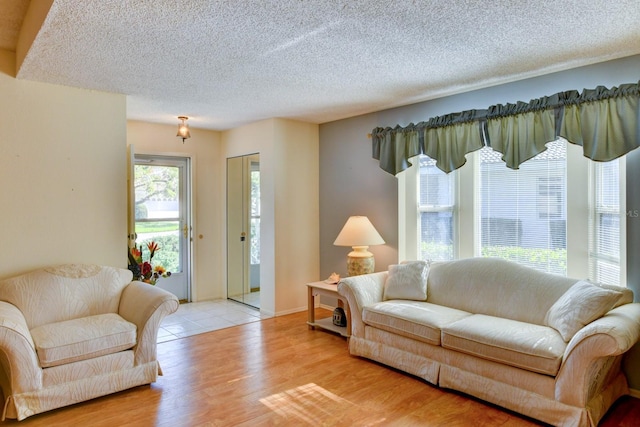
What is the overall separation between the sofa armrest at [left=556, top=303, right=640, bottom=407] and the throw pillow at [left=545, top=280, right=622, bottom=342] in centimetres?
7

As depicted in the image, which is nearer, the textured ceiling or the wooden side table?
the textured ceiling

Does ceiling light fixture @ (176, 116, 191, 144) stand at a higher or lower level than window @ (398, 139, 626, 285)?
higher

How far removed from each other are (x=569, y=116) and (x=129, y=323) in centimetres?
359

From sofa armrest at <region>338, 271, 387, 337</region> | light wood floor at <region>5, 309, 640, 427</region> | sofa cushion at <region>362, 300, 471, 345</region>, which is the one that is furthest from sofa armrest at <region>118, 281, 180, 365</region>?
sofa cushion at <region>362, 300, 471, 345</region>

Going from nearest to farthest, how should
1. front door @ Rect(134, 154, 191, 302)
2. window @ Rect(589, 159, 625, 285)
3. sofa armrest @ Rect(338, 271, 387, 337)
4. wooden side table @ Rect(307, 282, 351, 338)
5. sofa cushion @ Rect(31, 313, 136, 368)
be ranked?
sofa cushion @ Rect(31, 313, 136, 368) → window @ Rect(589, 159, 625, 285) → sofa armrest @ Rect(338, 271, 387, 337) → wooden side table @ Rect(307, 282, 351, 338) → front door @ Rect(134, 154, 191, 302)

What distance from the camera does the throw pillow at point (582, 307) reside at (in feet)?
8.38

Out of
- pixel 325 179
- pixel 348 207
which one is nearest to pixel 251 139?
pixel 325 179

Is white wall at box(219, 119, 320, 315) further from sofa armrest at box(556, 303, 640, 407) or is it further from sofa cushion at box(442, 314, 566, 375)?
sofa armrest at box(556, 303, 640, 407)

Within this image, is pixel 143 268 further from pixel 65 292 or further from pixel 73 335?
pixel 73 335

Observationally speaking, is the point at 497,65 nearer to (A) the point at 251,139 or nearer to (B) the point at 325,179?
(B) the point at 325,179

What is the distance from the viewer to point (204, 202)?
5730 millimetres


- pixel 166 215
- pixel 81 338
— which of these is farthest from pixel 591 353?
pixel 166 215

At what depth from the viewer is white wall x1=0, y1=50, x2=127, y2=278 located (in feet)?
10.7

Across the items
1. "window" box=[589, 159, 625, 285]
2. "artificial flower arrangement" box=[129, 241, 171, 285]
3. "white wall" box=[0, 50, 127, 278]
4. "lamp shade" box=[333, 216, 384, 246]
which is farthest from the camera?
"lamp shade" box=[333, 216, 384, 246]
